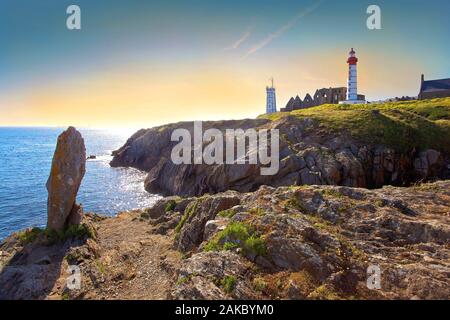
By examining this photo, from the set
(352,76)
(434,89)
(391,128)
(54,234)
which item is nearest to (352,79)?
(352,76)

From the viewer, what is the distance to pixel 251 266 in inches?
427

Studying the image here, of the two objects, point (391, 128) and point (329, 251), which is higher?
point (391, 128)

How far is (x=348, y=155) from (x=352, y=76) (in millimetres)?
58285

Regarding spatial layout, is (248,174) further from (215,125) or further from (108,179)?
(108,179)

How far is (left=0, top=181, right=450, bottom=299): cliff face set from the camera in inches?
380

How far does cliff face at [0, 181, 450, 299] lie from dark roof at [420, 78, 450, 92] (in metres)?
91.7

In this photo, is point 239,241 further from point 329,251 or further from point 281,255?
point 329,251

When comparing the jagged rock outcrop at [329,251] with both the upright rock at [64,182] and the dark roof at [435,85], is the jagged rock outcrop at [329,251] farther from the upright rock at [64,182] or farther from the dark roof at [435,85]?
the dark roof at [435,85]

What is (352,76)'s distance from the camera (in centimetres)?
8569

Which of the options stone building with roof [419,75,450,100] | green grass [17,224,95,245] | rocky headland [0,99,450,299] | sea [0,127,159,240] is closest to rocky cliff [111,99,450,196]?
sea [0,127,159,240]

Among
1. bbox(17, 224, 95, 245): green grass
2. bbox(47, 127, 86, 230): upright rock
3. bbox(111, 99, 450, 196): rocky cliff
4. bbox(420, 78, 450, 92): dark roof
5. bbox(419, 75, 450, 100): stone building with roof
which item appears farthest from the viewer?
bbox(420, 78, 450, 92): dark roof

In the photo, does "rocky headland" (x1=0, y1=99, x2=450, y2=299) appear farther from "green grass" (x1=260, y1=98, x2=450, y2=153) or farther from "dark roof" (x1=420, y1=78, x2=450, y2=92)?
"dark roof" (x1=420, y1=78, x2=450, y2=92)

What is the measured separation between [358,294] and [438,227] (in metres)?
5.73

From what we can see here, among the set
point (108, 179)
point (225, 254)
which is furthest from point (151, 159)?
point (225, 254)
